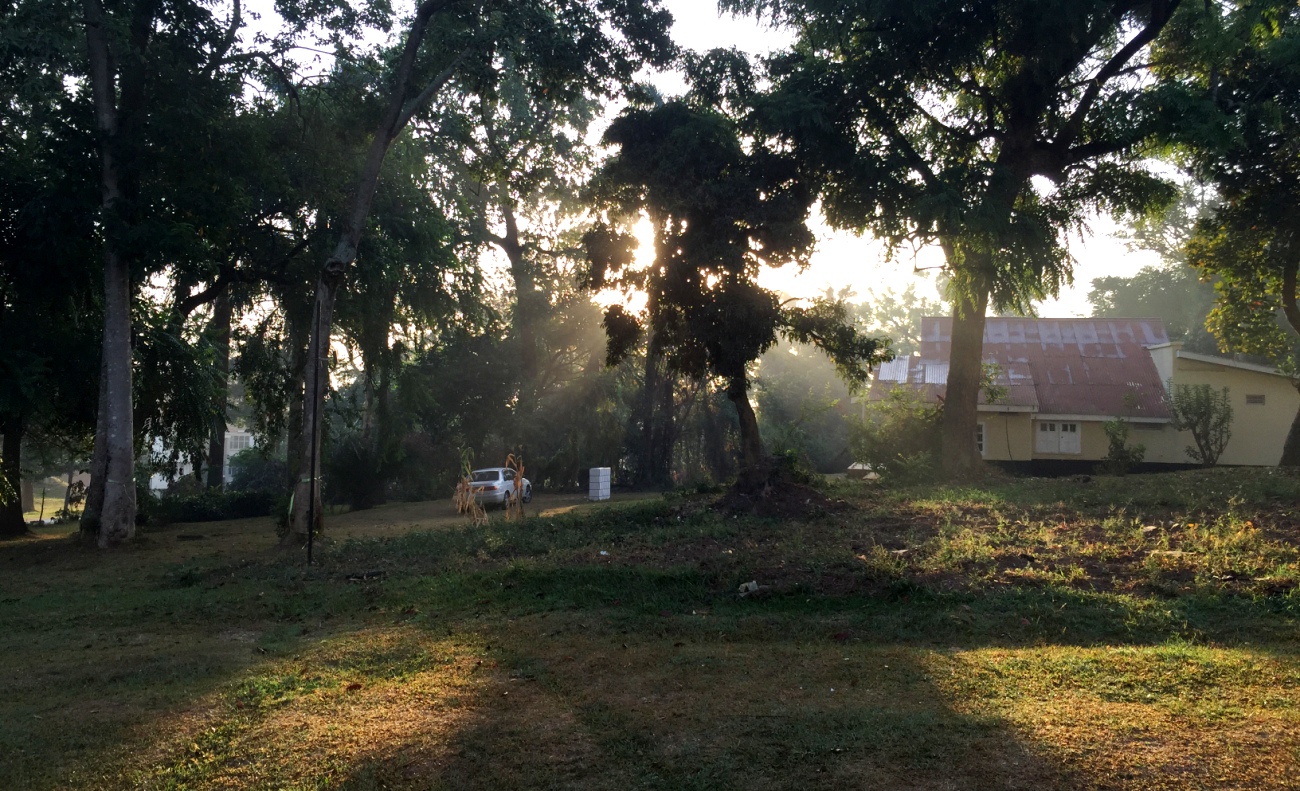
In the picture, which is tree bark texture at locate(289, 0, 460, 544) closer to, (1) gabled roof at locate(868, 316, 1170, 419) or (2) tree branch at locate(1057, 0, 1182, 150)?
(2) tree branch at locate(1057, 0, 1182, 150)

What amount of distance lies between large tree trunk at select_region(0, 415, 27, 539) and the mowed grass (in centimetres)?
806

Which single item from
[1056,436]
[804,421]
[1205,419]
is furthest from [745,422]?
[1205,419]

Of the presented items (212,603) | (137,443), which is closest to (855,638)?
(212,603)

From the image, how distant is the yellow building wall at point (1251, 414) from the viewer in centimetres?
3189

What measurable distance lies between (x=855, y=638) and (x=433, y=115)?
53.7 ft

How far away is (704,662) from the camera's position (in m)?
7.17

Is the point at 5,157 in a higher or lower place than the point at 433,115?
lower

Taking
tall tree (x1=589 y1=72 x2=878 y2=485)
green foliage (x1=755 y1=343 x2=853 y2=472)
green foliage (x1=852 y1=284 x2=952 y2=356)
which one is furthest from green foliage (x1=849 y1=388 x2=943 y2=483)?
green foliage (x1=852 y1=284 x2=952 y2=356)

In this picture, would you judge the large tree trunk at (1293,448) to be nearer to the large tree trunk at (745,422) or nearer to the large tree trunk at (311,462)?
the large tree trunk at (745,422)

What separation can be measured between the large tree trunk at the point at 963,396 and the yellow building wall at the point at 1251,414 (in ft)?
43.4

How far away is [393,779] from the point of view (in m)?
5.02

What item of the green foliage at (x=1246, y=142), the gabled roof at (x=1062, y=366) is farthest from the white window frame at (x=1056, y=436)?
the green foliage at (x=1246, y=142)

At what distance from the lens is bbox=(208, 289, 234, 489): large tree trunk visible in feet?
79.0

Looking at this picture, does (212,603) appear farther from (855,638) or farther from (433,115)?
(433,115)
